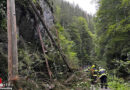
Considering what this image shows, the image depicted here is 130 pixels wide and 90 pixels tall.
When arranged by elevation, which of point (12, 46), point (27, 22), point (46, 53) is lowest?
point (46, 53)

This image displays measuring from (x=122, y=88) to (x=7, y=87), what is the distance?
159 inches

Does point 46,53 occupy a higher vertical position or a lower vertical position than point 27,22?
lower

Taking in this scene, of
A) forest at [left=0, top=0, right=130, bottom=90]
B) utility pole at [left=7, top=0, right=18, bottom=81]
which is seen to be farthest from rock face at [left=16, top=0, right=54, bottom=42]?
utility pole at [left=7, top=0, right=18, bottom=81]

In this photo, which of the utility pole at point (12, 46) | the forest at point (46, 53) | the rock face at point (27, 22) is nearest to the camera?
the utility pole at point (12, 46)

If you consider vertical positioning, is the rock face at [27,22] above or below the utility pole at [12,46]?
above

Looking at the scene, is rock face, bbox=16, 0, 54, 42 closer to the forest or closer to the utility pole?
the forest

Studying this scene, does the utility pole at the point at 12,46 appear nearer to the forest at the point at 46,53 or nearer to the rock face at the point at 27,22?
the forest at the point at 46,53

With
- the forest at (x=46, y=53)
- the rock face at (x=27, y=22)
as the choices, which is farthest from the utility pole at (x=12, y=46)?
the rock face at (x=27, y=22)

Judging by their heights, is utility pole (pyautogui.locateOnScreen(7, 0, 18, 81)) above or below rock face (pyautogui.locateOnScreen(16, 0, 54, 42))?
below

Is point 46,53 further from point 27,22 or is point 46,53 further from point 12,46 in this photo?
point 12,46

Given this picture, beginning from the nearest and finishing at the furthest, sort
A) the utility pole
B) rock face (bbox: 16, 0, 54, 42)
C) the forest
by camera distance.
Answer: the utility pole → the forest → rock face (bbox: 16, 0, 54, 42)

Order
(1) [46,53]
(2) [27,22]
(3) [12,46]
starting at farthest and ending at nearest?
(2) [27,22]
(1) [46,53]
(3) [12,46]

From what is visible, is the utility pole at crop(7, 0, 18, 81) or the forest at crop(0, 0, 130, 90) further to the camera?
the forest at crop(0, 0, 130, 90)

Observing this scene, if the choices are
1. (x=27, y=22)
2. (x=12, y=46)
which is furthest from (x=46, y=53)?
(x=12, y=46)
